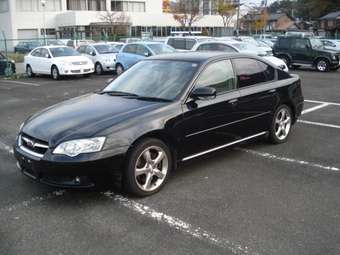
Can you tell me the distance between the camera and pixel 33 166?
455cm

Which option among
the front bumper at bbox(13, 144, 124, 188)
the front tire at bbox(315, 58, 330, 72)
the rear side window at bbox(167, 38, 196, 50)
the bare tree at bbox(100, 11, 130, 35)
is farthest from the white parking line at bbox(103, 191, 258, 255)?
the bare tree at bbox(100, 11, 130, 35)

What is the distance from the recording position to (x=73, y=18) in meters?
54.8

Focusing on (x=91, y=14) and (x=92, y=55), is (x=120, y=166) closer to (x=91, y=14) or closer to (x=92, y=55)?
(x=92, y=55)

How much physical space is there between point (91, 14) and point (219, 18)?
75.3 ft

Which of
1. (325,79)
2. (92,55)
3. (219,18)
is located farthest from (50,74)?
(219,18)

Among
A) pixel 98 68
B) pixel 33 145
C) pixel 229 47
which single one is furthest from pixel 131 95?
pixel 98 68

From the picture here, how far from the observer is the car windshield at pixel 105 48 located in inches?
875

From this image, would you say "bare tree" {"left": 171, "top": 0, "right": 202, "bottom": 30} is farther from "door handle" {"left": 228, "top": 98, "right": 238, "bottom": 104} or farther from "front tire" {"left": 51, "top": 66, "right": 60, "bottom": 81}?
"door handle" {"left": 228, "top": 98, "right": 238, "bottom": 104}

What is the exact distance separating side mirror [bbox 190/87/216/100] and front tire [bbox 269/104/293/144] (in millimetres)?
1797

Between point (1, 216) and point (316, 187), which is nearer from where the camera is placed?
point (1, 216)

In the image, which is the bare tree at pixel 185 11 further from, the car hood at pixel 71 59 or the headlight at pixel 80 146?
the headlight at pixel 80 146

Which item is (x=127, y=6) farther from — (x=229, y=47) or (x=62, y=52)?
(x=229, y=47)

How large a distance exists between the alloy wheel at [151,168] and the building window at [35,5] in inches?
2210

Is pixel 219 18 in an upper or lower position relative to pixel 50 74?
upper
